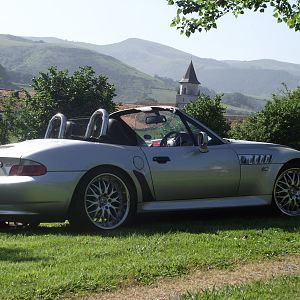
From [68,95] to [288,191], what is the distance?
78.8ft

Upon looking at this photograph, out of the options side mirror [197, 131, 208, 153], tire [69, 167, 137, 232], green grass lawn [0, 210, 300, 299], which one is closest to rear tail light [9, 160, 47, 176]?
tire [69, 167, 137, 232]

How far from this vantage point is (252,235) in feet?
Result: 18.8

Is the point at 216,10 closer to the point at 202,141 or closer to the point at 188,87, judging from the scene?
the point at 202,141

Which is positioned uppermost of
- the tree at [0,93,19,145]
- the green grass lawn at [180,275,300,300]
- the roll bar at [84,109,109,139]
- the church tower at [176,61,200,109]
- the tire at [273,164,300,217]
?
the church tower at [176,61,200,109]

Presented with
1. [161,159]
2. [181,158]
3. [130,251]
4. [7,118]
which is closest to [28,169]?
[161,159]

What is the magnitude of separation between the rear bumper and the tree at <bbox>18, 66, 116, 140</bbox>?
2248 cm

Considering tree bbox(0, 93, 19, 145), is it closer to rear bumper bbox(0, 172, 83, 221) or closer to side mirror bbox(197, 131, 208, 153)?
side mirror bbox(197, 131, 208, 153)

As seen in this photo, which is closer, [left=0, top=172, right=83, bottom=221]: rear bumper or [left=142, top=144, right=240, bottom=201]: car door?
[left=0, top=172, right=83, bottom=221]: rear bumper

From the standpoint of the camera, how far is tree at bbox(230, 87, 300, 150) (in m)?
18.3

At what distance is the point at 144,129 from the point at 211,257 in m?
2.47

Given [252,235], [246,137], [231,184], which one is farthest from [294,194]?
[246,137]

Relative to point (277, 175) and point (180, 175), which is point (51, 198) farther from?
point (277, 175)

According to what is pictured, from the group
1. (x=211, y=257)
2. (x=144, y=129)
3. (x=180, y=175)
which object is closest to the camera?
(x=211, y=257)

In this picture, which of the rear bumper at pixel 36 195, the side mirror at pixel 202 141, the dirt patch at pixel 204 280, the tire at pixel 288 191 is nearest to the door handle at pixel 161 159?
the side mirror at pixel 202 141
